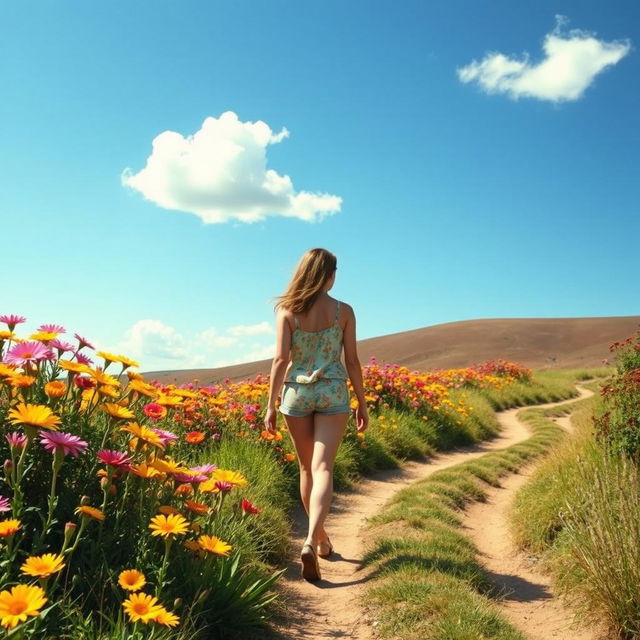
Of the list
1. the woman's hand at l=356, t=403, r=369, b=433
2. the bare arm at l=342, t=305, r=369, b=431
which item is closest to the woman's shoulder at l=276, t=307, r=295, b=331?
the bare arm at l=342, t=305, r=369, b=431

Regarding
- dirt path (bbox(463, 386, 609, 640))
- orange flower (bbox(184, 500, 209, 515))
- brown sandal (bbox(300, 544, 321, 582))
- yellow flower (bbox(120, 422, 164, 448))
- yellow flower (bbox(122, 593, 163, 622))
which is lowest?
dirt path (bbox(463, 386, 609, 640))

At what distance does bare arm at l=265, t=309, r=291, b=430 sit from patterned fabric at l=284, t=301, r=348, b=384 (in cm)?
6

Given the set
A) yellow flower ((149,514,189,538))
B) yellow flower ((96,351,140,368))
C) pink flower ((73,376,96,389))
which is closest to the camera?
yellow flower ((149,514,189,538))

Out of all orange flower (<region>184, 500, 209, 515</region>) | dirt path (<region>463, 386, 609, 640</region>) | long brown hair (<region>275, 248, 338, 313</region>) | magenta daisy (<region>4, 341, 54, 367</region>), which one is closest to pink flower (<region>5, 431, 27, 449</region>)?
magenta daisy (<region>4, 341, 54, 367</region>)

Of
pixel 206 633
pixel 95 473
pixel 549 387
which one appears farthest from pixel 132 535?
pixel 549 387

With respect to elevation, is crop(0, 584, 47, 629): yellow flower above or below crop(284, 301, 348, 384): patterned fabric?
below

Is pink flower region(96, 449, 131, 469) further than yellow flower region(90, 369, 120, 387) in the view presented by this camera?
No

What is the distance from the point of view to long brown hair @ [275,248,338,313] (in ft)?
14.9

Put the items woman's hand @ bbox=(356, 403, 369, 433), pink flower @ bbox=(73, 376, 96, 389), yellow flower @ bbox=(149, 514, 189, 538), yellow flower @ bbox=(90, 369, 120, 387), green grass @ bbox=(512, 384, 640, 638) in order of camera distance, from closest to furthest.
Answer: yellow flower @ bbox=(149, 514, 189, 538) < yellow flower @ bbox=(90, 369, 120, 387) < pink flower @ bbox=(73, 376, 96, 389) < green grass @ bbox=(512, 384, 640, 638) < woman's hand @ bbox=(356, 403, 369, 433)

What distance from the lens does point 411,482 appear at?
8312 mm

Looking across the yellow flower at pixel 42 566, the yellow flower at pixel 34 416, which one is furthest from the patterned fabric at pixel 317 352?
the yellow flower at pixel 42 566

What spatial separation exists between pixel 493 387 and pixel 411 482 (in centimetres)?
1126

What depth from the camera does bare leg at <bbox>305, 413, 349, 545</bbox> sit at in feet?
14.2

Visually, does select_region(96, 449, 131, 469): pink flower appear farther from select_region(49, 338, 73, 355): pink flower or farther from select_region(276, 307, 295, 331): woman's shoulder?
select_region(276, 307, 295, 331): woman's shoulder
